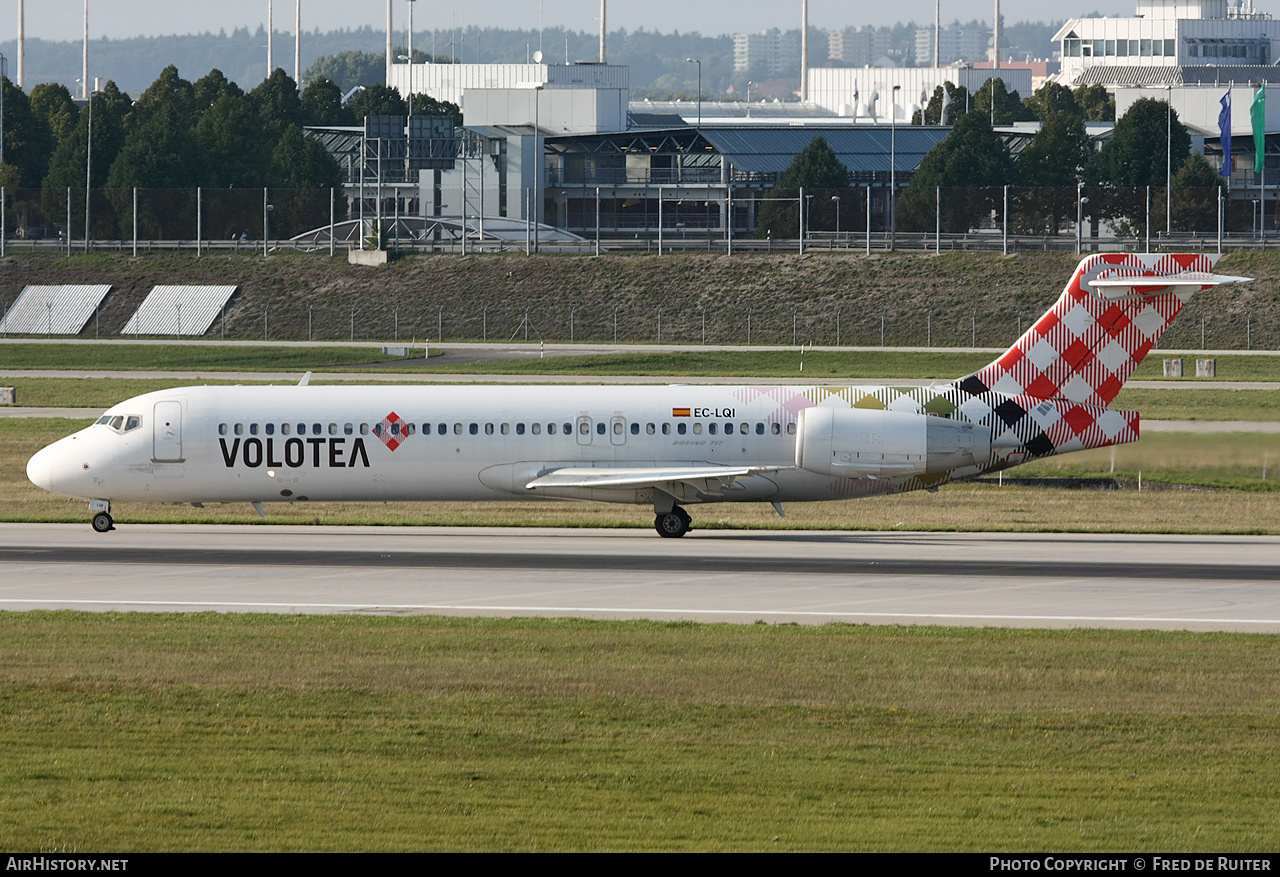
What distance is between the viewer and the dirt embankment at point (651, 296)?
8894cm

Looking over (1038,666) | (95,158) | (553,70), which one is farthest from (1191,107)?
(1038,666)

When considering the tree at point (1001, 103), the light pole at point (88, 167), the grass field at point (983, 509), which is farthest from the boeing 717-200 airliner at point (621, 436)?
the tree at point (1001, 103)

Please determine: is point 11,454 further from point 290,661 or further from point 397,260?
point 397,260

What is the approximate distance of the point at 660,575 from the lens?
30828 millimetres

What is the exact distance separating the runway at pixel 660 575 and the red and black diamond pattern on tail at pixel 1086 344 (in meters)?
3.60

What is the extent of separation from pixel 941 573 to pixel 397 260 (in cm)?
7875

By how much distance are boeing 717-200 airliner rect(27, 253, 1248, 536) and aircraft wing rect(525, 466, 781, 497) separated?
0.07 meters

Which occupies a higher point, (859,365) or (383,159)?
(383,159)

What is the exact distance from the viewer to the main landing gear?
121ft

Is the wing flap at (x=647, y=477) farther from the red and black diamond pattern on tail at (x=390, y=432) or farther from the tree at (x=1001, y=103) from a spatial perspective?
the tree at (x=1001, y=103)

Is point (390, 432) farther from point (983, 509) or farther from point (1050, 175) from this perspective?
point (1050, 175)

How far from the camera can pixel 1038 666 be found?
2219 centimetres

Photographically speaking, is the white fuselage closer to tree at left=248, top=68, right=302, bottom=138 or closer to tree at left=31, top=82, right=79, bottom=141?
tree at left=31, top=82, right=79, bottom=141

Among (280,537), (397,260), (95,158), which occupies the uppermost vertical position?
(95,158)
